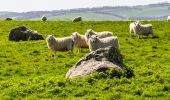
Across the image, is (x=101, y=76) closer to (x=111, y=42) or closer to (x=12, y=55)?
(x=111, y=42)

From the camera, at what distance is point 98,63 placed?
21750mm

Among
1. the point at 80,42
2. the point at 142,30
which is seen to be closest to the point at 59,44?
the point at 80,42

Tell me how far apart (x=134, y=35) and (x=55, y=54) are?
1670 cm

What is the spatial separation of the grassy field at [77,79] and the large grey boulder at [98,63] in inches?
29.5

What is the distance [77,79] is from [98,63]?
1.85 metres

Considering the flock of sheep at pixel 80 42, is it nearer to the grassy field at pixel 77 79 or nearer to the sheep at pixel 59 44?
the sheep at pixel 59 44

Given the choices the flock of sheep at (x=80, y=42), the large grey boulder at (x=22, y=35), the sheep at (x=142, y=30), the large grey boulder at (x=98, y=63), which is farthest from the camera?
the sheep at (x=142, y=30)

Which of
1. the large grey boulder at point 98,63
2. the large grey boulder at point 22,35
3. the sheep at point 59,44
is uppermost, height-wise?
the large grey boulder at point 98,63

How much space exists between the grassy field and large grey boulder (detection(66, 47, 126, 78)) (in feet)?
2.46

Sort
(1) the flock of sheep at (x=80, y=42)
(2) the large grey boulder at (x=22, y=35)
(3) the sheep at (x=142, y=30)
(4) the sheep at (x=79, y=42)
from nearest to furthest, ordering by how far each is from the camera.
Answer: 1. (1) the flock of sheep at (x=80, y=42)
2. (4) the sheep at (x=79, y=42)
3. (2) the large grey boulder at (x=22, y=35)
4. (3) the sheep at (x=142, y=30)

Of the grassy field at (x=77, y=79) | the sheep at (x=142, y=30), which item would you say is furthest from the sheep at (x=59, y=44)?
the sheep at (x=142, y=30)

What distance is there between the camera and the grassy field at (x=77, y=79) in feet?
60.6

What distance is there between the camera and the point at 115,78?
20250mm

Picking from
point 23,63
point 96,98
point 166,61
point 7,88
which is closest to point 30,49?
point 23,63
